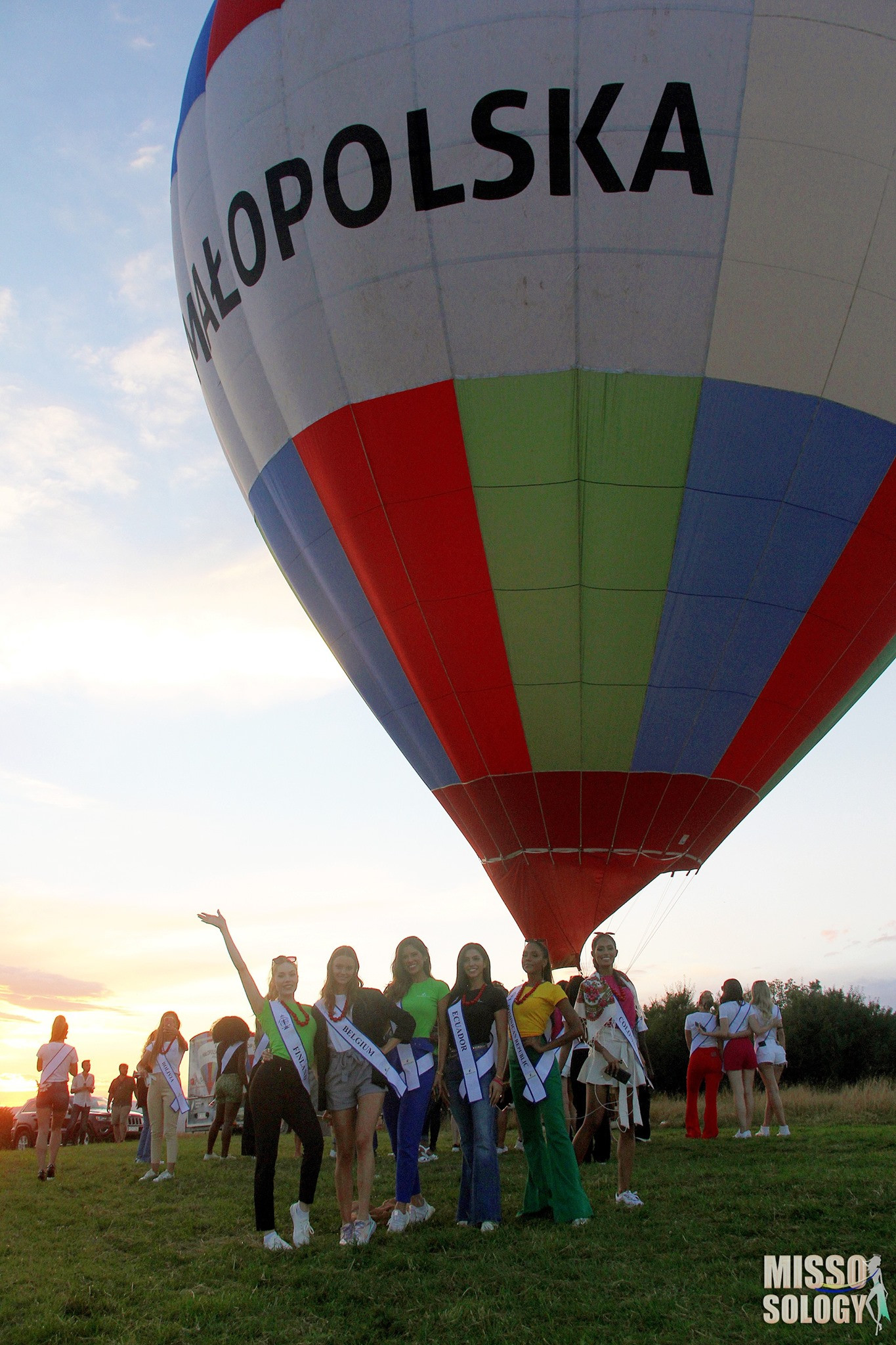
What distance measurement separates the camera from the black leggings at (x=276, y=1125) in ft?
19.3

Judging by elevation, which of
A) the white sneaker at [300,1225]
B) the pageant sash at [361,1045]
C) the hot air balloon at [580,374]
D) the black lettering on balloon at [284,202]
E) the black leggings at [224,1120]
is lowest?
the white sneaker at [300,1225]

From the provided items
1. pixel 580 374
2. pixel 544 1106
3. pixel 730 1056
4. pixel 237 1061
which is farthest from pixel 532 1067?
pixel 580 374

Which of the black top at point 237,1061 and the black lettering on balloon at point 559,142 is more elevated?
the black lettering on balloon at point 559,142

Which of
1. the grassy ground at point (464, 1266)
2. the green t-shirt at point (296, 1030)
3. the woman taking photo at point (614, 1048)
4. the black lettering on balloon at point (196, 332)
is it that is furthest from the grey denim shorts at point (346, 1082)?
the black lettering on balloon at point (196, 332)

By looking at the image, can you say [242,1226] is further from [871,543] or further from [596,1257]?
[871,543]

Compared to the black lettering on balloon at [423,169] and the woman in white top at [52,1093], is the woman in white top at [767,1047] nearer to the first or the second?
the woman in white top at [52,1093]

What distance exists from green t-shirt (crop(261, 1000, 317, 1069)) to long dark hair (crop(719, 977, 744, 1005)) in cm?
505

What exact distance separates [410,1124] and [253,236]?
28.8 feet

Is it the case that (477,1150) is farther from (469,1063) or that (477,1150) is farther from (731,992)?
(731,992)

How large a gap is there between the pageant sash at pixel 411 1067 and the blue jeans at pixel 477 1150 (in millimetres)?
137

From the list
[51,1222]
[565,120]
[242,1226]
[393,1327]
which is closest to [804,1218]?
[393,1327]

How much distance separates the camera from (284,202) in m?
10.9

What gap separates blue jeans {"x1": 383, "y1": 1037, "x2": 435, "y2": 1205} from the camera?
627 cm

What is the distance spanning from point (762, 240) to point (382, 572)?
15.3 ft
